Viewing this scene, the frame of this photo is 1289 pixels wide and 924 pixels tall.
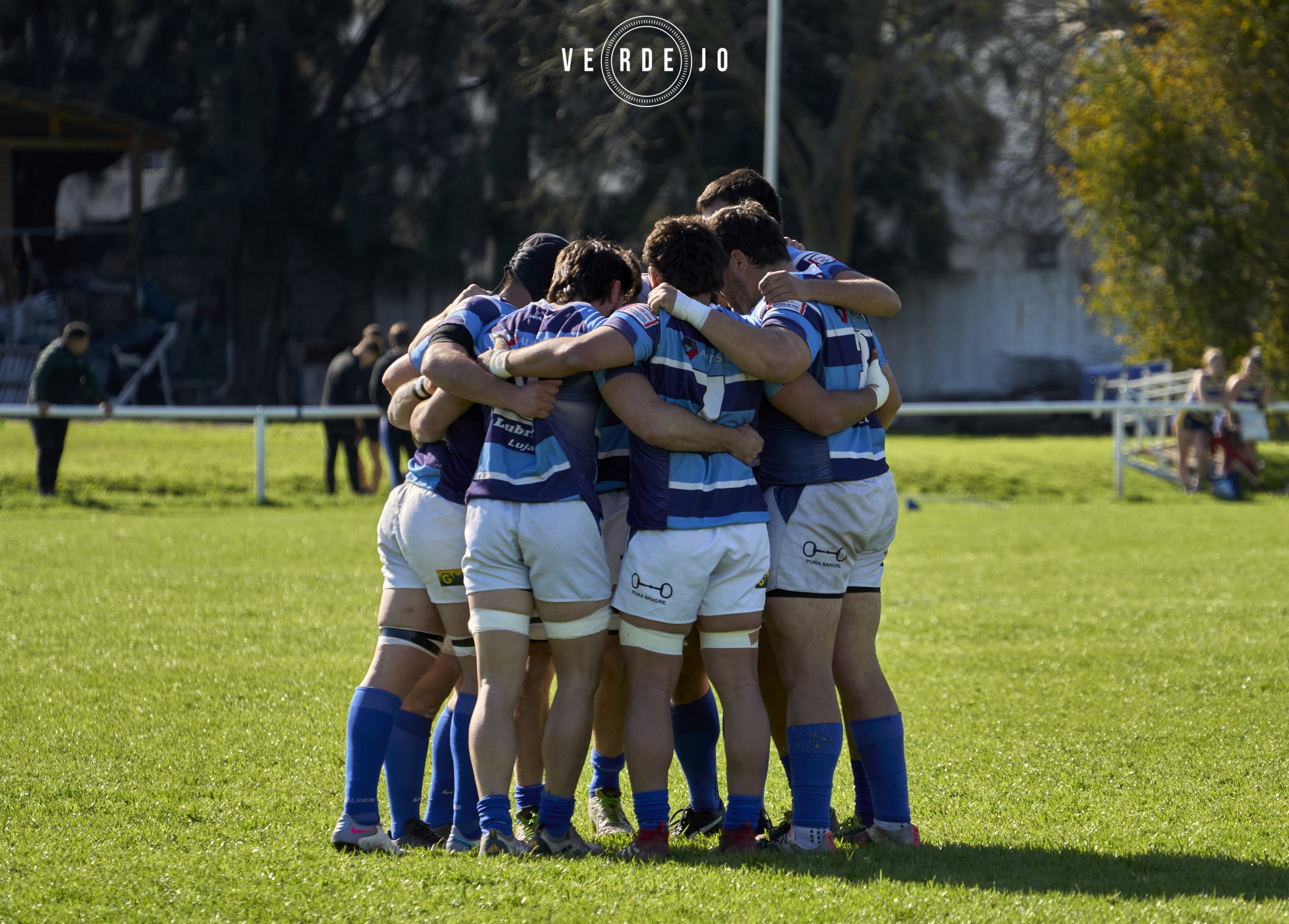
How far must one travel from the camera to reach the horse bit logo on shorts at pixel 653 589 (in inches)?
156

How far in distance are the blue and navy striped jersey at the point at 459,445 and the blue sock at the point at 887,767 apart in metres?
1.55

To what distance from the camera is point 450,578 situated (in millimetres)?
4160

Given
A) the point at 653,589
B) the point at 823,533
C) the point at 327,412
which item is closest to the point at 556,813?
the point at 653,589

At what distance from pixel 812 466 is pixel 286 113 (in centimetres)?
2656

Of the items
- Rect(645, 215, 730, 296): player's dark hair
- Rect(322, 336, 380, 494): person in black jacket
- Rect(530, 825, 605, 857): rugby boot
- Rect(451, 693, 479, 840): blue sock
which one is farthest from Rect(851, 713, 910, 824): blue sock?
Rect(322, 336, 380, 494): person in black jacket

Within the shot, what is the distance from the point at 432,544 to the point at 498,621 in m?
0.36

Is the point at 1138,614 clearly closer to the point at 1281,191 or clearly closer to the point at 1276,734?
the point at 1276,734

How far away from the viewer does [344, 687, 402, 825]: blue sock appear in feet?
13.3

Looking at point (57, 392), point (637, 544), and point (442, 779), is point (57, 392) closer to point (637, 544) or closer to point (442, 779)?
point (442, 779)

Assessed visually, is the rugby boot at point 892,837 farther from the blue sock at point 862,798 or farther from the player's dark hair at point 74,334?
the player's dark hair at point 74,334

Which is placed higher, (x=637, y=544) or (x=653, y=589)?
(x=637, y=544)

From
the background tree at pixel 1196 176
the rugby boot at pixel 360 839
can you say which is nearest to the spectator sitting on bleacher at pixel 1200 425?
the background tree at pixel 1196 176
